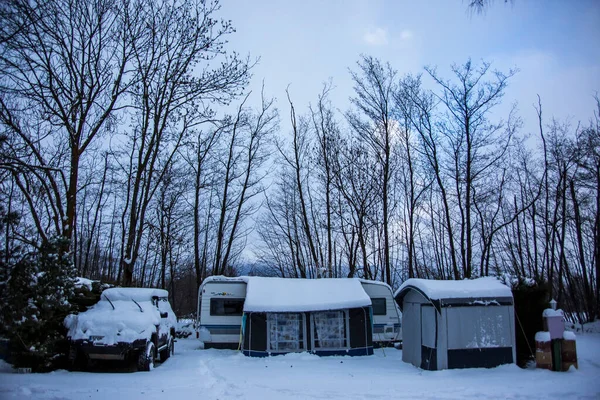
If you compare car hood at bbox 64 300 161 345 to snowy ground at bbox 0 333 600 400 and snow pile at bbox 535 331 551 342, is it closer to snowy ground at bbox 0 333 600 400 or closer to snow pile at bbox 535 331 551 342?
snowy ground at bbox 0 333 600 400

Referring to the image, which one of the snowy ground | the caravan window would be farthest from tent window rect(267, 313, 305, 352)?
the snowy ground

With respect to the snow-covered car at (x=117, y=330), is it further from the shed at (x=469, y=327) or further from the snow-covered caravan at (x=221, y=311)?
the shed at (x=469, y=327)

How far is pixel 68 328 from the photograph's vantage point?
11.1 m

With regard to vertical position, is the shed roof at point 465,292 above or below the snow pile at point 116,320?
above

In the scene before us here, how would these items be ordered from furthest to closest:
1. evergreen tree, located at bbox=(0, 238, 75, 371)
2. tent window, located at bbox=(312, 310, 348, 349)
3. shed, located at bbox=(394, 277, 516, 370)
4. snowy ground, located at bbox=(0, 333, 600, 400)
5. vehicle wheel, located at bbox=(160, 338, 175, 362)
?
tent window, located at bbox=(312, 310, 348, 349)
vehicle wheel, located at bbox=(160, 338, 175, 362)
shed, located at bbox=(394, 277, 516, 370)
snowy ground, located at bbox=(0, 333, 600, 400)
evergreen tree, located at bbox=(0, 238, 75, 371)

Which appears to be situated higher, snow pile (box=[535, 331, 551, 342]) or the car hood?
the car hood

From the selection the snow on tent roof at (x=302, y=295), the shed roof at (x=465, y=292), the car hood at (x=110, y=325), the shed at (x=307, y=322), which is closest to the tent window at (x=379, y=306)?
the snow on tent roof at (x=302, y=295)

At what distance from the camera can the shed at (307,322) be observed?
52.3 ft

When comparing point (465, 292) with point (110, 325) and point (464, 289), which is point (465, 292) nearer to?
point (464, 289)

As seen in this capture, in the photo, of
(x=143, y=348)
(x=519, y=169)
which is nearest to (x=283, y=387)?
(x=143, y=348)

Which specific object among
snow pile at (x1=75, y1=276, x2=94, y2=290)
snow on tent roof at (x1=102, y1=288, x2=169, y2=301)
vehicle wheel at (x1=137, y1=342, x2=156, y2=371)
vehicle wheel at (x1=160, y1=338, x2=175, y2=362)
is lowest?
vehicle wheel at (x1=160, y1=338, x2=175, y2=362)

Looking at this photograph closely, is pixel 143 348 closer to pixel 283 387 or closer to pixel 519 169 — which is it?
pixel 283 387

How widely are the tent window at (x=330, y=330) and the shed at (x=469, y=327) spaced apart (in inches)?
187

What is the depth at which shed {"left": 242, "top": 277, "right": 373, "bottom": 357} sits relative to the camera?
15.9 m
